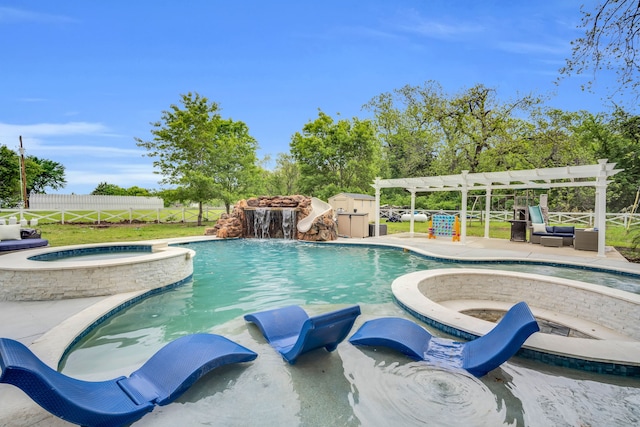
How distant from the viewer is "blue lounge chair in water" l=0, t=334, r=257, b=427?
7.31 ft

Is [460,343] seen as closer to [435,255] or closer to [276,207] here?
[435,255]

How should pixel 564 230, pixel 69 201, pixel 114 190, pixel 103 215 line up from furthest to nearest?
pixel 114 190, pixel 69 201, pixel 103 215, pixel 564 230

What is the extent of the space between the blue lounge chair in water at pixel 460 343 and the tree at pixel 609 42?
14.3 feet

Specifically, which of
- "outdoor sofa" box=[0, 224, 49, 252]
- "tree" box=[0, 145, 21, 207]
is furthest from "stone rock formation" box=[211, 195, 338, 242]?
"tree" box=[0, 145, 21, 207]

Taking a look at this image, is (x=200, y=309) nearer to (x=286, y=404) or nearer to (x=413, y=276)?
(x=286, y=404)

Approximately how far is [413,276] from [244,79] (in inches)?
805

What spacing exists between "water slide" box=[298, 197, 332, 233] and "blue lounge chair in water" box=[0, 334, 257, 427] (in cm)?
1127

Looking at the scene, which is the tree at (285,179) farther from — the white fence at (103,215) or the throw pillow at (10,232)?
the throw pillow at (10,232)

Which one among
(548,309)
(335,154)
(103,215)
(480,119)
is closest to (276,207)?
(335,154)

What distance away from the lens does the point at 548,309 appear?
641 centimetres

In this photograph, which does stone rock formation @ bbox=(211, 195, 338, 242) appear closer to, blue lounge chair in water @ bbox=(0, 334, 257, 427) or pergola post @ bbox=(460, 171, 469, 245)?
pergola post @ bbox=(460, 171, 469, 245)

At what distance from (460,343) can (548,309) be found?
3.36 m

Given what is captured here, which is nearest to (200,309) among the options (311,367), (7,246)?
(311,367)

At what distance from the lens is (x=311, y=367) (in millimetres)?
3666
